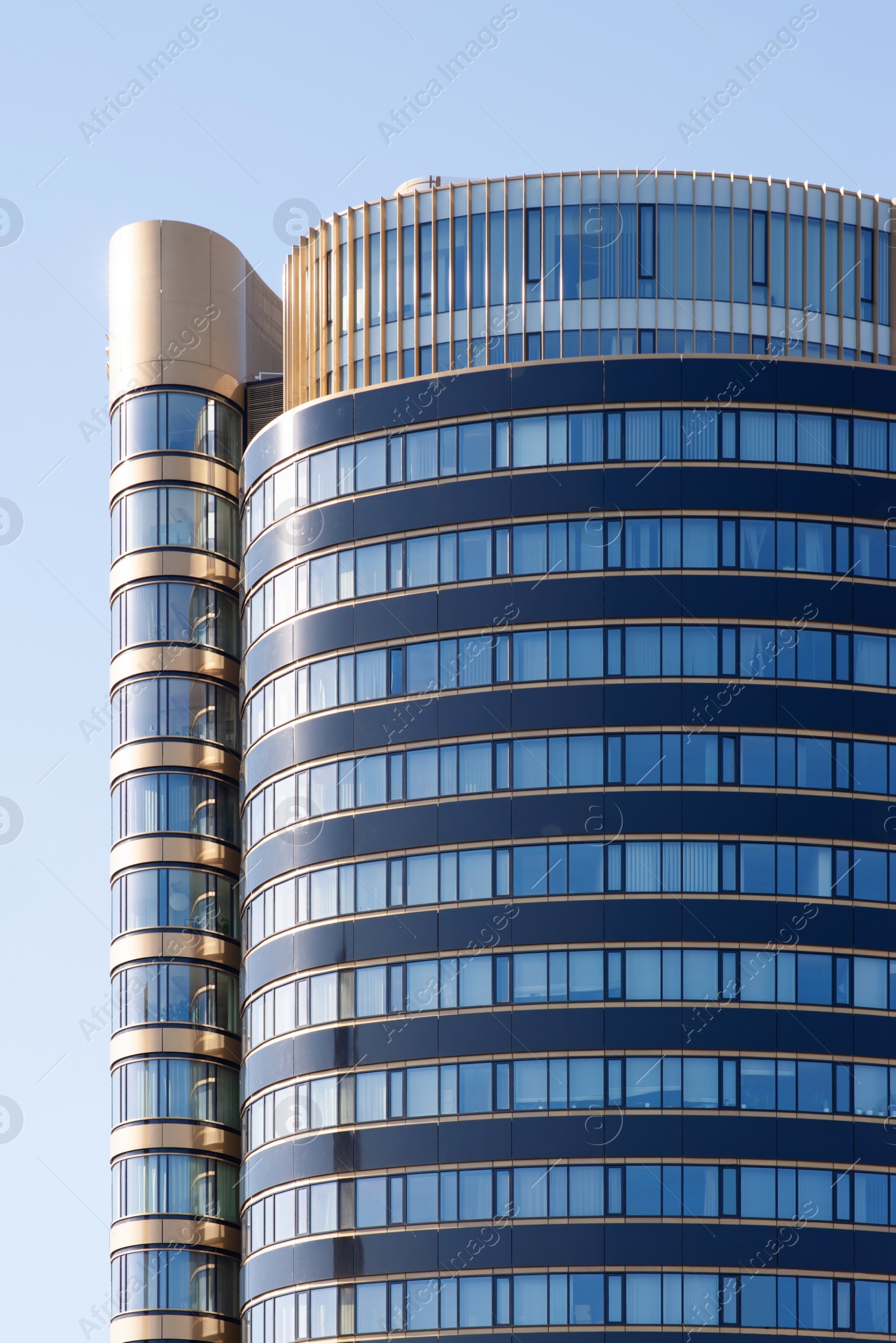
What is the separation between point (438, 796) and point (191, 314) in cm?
3138

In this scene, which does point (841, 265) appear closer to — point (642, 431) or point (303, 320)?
point (642, 431)

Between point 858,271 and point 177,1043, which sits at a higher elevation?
point 858,271

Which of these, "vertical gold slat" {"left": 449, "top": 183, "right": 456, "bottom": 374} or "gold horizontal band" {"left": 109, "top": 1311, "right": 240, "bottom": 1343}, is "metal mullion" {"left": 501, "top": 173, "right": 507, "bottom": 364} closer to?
"vertical gold slat" {"left": 449, "top": 183, "right": 456, "bottom": 374}

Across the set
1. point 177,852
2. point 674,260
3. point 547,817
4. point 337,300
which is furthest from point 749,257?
point 177,852

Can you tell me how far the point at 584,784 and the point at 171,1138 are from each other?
27.2 meters

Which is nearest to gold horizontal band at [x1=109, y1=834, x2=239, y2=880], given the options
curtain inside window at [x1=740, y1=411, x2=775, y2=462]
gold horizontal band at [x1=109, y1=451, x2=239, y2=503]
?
gold horizontal band at [x1=109, y1=451, x2=239, y2=503]

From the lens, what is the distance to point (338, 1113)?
10331 cm

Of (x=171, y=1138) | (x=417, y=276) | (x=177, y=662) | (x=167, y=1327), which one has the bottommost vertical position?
(x=167, y=1327)

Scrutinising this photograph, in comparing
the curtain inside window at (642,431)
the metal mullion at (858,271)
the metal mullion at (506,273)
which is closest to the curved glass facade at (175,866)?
the metal mullion at (506,273)

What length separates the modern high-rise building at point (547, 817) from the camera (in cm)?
9944

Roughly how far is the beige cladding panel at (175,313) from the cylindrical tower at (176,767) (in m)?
0.09

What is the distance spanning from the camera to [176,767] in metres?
118

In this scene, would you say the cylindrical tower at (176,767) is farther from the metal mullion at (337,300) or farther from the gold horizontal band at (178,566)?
the metal mullion at (337,300)

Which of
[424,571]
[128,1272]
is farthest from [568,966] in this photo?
[128,1272]
